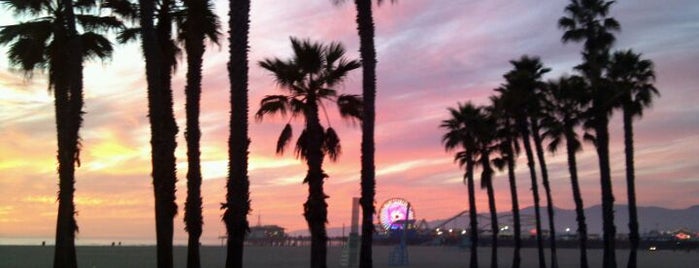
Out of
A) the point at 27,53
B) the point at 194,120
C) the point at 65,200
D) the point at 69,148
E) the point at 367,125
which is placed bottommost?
the point at 65,200

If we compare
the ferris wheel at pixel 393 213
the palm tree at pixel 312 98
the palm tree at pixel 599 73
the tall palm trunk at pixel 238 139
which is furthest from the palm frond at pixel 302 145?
the ferris wheel at pixel 393 213

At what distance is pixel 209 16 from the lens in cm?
2211

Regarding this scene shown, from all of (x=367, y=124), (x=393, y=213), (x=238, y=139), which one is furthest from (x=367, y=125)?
(x=393, y=213)

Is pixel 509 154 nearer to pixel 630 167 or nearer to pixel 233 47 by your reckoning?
pixel 630 167

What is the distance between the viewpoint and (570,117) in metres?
42.2

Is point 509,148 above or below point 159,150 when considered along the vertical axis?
above

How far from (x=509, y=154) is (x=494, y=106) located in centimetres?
322

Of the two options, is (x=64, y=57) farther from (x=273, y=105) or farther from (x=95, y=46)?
(x=273, y=105)

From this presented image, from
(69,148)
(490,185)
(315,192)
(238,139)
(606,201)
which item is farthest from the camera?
(490,185)

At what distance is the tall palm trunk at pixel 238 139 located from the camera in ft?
51.8

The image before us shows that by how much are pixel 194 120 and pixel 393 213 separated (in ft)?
256

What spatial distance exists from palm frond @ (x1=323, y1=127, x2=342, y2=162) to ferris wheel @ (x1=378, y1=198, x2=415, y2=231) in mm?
72192

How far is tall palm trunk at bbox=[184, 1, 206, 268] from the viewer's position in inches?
882

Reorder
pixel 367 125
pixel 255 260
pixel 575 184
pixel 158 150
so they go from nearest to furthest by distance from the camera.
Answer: pixel 158 150 → pixel 367 125 → pixel 575 184 → pixel 255 260
